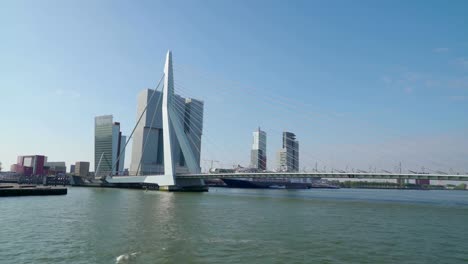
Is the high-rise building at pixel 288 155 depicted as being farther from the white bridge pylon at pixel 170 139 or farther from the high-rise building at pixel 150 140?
the white bridge pylon at pixel 170 139

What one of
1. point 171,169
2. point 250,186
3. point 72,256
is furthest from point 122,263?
point 250,186

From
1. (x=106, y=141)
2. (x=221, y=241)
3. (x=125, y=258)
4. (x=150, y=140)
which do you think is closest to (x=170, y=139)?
(x=221, y=241)

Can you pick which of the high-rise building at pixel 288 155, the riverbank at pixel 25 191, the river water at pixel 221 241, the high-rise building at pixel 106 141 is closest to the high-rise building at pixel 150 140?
the high-rise building at pixel 106 141

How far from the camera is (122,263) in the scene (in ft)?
35.0

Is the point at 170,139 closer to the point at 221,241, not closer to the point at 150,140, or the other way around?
the point at 221,241

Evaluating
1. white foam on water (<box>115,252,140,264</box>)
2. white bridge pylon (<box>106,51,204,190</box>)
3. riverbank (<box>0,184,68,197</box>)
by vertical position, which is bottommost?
riverbank (<box>0,184,68,197</box>)

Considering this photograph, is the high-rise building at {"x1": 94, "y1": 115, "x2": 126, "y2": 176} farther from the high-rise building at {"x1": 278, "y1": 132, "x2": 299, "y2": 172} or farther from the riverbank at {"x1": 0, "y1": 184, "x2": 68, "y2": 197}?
the riverbank at {"x1": 0, "y1": 184, "x2": 68, "y2": 197}

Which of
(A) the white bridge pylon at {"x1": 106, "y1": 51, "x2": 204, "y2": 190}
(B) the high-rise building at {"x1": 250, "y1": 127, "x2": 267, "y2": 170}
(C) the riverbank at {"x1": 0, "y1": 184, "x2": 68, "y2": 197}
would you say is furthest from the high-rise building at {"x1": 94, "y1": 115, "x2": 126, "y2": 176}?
(C) the riverbank at {"x1": 0, "y1": 184, "x2": 68, "y2": 197}

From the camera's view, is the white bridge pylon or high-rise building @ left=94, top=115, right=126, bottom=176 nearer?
the white bridge pylon

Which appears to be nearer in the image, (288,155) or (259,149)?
(288,155)

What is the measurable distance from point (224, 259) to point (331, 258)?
3693mm

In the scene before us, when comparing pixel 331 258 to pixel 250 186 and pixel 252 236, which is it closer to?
pixel 252 236

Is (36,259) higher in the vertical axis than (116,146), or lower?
lower

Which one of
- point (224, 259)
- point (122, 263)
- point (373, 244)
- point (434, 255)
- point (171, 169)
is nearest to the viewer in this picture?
point (122, 263)
